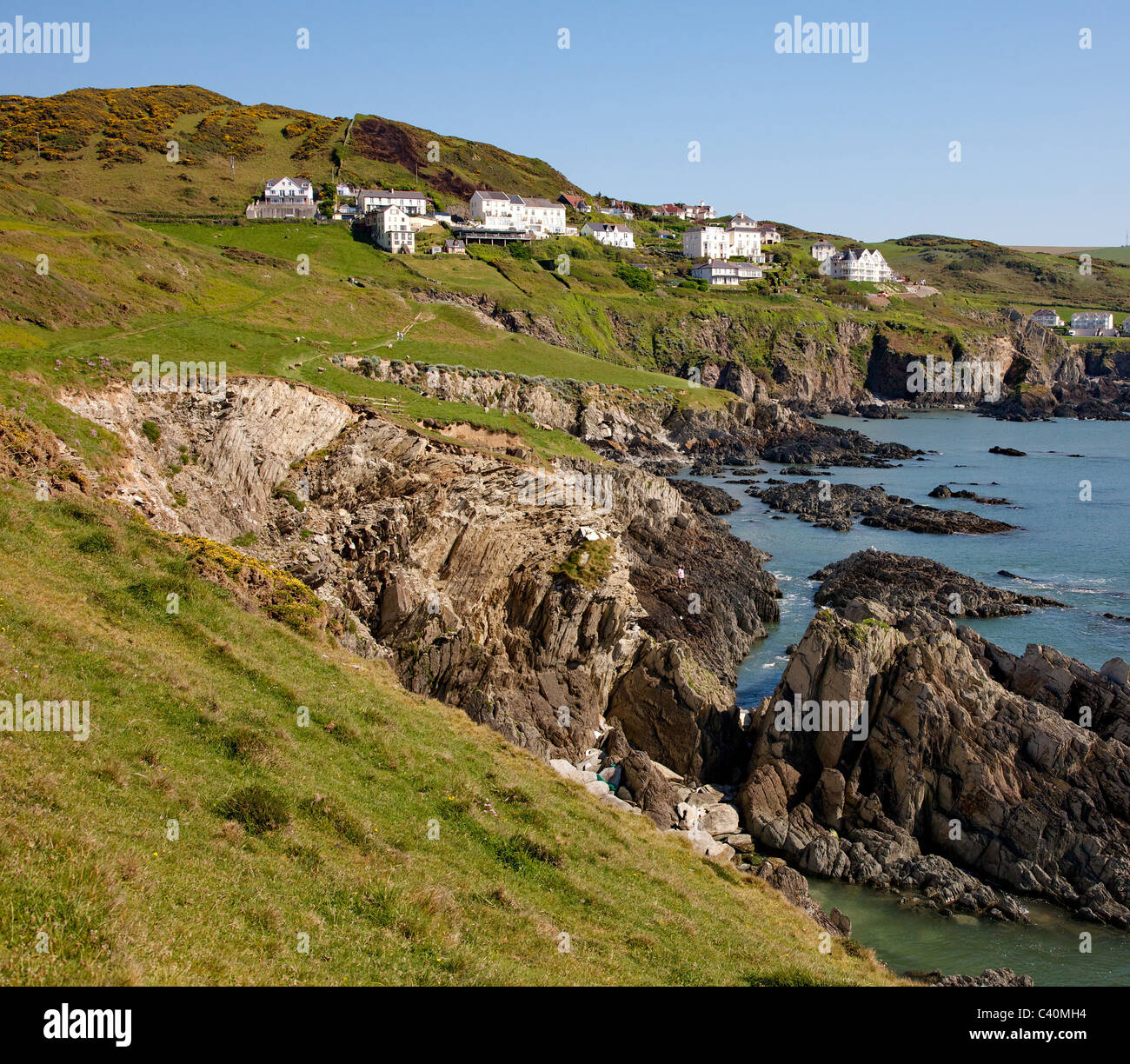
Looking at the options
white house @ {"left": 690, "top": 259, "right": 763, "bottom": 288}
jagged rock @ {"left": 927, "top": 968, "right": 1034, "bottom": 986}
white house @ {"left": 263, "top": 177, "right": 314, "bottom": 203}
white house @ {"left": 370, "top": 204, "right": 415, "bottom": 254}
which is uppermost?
white house @ {"left": 263, "top": 177, "right": 314, "bottom": 203}

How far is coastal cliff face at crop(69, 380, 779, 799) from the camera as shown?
32625 millimetres

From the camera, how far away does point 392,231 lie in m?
129

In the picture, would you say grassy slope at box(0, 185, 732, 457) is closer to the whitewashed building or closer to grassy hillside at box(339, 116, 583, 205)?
the whitewashed building

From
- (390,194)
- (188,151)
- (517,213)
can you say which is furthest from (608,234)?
(188,151)

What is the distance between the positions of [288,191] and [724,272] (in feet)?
283

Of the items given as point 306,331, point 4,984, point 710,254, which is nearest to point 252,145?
point 710,254

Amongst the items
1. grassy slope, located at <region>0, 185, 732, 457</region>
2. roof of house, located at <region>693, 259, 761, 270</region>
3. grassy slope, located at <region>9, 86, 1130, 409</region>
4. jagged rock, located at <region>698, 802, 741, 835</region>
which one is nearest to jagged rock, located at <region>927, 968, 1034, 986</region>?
A: jagged rock, located at <region>698, 802, 741, 835</region>

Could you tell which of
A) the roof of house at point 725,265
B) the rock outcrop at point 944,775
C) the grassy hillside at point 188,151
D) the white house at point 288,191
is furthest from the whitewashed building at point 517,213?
the rock outcrop at point 944,775

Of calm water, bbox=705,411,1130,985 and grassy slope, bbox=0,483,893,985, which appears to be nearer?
grassy slope, bbox=0,483,893,985

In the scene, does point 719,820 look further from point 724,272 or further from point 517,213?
point 724,272

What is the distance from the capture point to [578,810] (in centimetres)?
2116

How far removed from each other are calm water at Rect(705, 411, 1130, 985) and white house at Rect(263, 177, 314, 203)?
297ft

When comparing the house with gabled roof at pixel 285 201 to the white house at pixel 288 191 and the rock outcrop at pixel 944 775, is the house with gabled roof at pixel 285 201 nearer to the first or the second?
the white house at pixel 288 191
